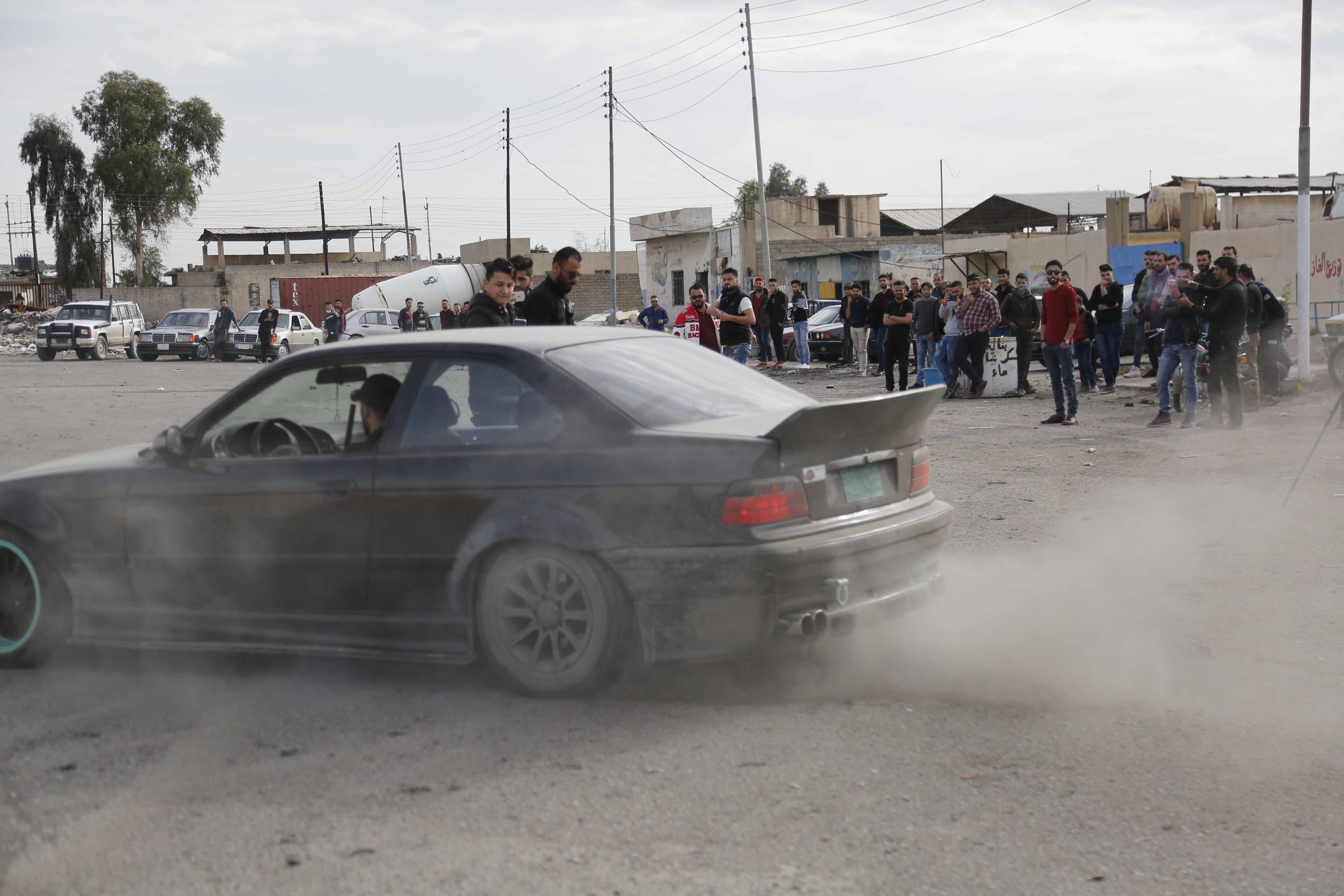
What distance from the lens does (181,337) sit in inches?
1555

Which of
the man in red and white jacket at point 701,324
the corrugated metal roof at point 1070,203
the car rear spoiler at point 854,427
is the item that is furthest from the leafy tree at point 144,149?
the car rear spoiler at point 854,427

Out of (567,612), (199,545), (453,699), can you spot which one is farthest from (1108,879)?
(199,545)

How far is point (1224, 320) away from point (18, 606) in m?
10.8

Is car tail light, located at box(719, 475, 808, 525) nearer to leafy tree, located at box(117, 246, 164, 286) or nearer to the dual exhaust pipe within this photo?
the dual exhaust pipe

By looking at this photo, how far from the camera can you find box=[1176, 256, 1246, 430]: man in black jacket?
12008 millimetres

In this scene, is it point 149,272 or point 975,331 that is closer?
point 975,331

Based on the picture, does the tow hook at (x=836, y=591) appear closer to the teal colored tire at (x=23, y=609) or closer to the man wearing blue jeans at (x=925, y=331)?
the teal colored tire at (x=23, y=609)

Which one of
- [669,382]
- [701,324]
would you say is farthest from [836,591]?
[701,324]

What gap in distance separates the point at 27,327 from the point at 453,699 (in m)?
65.4

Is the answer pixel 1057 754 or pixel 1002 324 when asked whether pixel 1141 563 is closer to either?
pixel 1057 754

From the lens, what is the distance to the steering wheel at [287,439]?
489 centimetres

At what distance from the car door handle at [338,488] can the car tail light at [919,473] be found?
7.10ft

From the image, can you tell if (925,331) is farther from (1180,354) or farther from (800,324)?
(800,324)

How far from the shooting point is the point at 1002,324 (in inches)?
741
